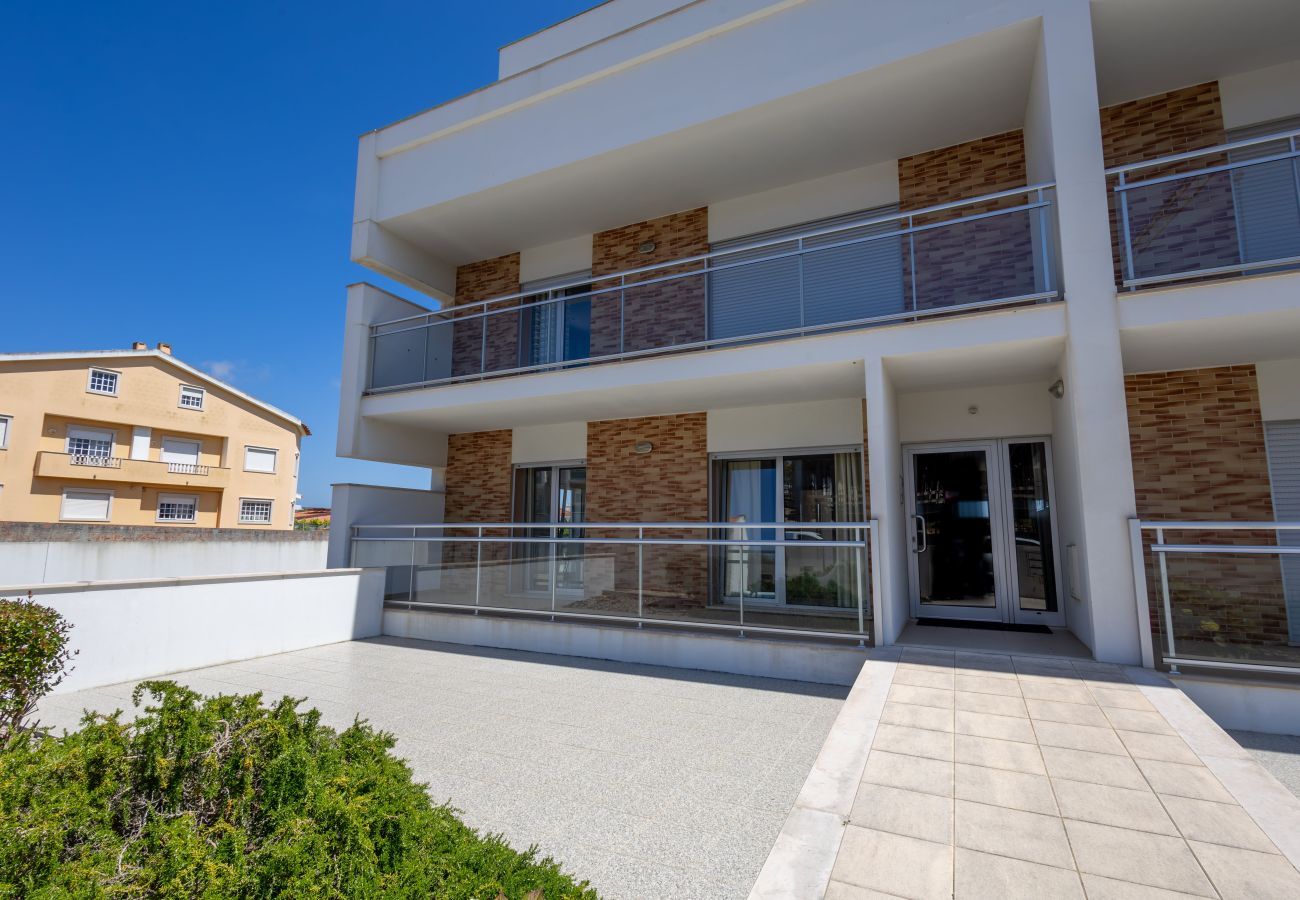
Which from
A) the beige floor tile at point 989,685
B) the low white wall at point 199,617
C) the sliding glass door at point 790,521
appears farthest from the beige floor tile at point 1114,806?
the low white wall at point 199,617

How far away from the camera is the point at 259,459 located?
111ft

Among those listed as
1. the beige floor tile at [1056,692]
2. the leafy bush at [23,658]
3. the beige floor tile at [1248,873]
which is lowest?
the beige floor tile at [1248,873]

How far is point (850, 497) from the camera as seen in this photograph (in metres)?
8.73

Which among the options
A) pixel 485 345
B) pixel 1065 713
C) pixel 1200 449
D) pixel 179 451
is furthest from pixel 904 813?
pixel 179 451

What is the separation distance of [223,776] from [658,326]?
24.0ft

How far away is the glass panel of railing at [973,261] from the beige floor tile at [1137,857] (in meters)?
5.20

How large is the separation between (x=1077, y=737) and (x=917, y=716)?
35.9 inches

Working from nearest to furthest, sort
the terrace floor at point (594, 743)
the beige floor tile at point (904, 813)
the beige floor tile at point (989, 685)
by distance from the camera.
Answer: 1. the beige floor tile at point (904, 813)
2. the terrace floor at point (594, 743)
3. the beige floor tile at point (989, 685)

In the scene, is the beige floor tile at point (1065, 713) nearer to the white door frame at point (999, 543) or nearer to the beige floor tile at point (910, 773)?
the beige floor tile at point (910, 773)

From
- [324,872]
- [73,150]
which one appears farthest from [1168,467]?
[73,150]

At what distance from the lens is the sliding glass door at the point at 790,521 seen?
22.0 ft

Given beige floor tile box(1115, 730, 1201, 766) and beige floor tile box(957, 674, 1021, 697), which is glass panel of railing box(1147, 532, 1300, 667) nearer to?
beige floor tile box(957, 674, 1021, 697)

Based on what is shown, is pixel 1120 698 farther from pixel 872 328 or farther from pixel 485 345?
pixel 485 345

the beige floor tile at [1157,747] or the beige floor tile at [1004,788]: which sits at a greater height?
the beige floor tile at [1157,747]
